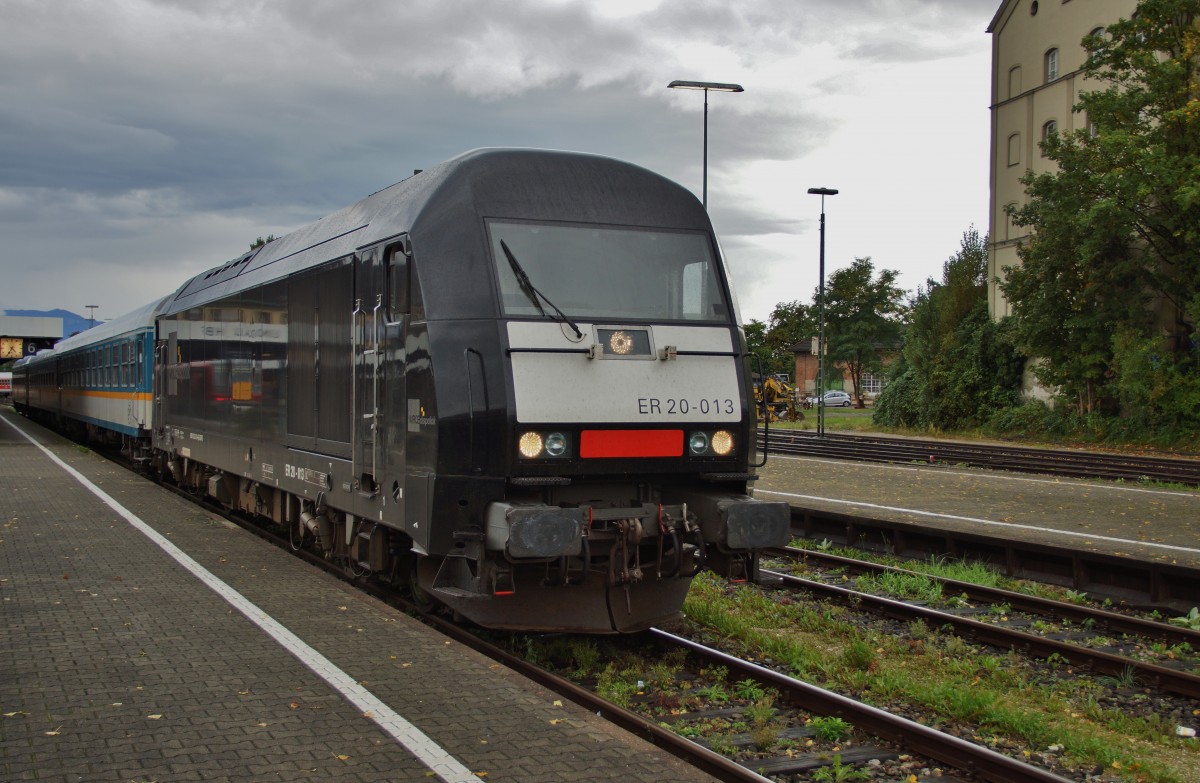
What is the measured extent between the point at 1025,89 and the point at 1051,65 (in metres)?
1.49

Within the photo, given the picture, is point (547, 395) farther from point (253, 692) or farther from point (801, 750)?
point (801, 750)

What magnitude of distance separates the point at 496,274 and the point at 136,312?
62.9ft

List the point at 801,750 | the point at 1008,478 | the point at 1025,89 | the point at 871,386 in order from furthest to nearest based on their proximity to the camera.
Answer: the point at 871,386, the point at 1025,89, the point at 1008,478, the point at 801,750

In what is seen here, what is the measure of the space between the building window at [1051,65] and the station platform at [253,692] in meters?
38.8

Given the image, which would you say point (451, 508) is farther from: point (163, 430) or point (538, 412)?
point (163, 430)

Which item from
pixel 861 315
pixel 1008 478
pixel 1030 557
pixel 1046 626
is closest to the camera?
pixel 1046 626

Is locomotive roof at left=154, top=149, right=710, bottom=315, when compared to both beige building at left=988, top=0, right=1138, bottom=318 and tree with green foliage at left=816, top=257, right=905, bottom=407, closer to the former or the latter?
beige building at left=988, top=0, right=1138, bottom=318

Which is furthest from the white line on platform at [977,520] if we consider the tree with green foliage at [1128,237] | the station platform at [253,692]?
the tree with green foliage at [1128,237]

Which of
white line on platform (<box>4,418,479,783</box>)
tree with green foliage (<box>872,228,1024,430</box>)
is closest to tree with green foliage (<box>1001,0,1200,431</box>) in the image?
tree with green foliage (<box>872,228,1024,430</box>)

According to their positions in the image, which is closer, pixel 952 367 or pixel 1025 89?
pixel 952 367

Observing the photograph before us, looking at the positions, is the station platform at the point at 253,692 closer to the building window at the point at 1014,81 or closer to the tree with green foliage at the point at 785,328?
the building window at the point at 1014,81

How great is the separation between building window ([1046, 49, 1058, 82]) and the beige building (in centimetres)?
4

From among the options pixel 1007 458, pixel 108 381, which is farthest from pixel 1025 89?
pixel 108 381

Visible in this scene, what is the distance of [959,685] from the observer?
24.0 feet
